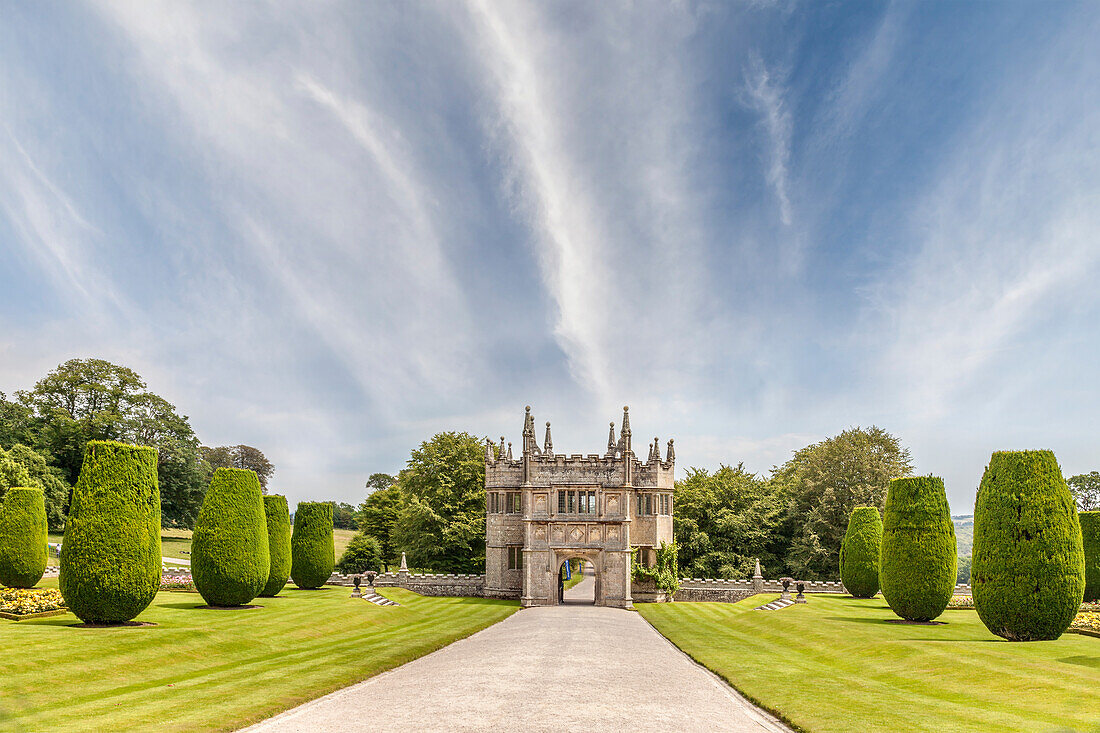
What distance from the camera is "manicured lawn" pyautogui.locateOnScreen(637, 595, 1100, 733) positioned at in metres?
14.3

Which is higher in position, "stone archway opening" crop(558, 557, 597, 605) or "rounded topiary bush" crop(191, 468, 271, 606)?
"rounded topiary bush" crop(191, 468, 271, 606)

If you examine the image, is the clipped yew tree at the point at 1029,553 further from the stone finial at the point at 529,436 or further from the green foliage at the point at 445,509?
the green foliage at the point at 445,509

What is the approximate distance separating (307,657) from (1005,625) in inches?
923

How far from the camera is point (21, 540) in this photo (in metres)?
37.3

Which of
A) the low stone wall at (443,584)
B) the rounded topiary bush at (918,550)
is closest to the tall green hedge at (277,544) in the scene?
the low stone wall at (443,584)

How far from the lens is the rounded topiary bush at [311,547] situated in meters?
45.7

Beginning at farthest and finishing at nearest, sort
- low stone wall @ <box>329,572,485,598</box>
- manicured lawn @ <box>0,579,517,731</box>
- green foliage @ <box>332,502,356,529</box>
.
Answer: green foliage @ <box>332,502,356,529</box>
low stone wall @ <box>329,572,485,598</box>
manicured lawn @ <box>0,579,517,731</box>

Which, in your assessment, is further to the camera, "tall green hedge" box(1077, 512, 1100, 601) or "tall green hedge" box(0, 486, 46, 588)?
"tall green hedge" box(0, 486, 46, 588)

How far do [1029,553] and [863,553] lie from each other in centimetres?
2239

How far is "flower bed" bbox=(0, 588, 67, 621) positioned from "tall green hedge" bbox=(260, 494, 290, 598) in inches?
410

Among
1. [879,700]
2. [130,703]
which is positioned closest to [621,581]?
[879,700]

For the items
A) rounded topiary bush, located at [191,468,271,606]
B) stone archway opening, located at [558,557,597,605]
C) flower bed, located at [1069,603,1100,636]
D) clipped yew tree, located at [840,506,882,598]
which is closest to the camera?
flower bed, located at [1069,603,1100,636]

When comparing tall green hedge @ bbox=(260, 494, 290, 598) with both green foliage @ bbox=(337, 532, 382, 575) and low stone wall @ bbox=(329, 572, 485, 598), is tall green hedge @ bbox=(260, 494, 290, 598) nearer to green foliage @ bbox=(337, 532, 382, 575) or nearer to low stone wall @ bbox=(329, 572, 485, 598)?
low stone wall @ bbox=(329, 572, 485, 598)

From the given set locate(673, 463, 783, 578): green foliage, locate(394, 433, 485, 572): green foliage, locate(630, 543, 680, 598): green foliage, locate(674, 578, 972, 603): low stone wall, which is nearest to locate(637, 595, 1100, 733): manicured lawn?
locate(630, 543, 680, 598): green foliage
